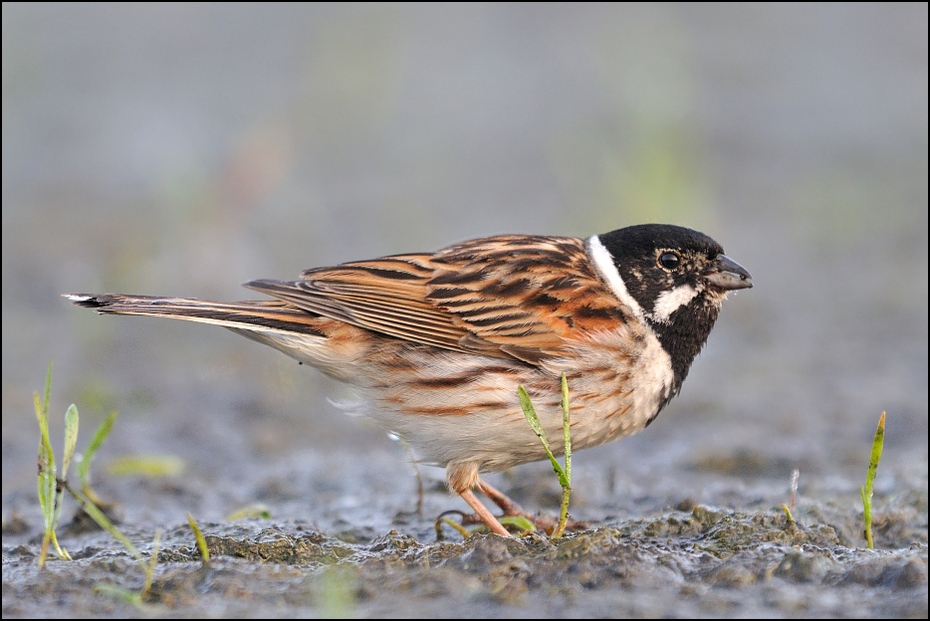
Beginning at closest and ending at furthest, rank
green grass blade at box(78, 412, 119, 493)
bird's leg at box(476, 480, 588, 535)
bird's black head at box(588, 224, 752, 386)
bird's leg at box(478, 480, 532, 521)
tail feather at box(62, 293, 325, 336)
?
green grass blade at box(78, 412, 119, 493)
tail feather at box(62, 293, 325, 336)
bird's black head at box(588, 224, 752, 386)
bird's leg at box(476, 480, 588, 535)
bird's leg at box(478, 480, 532, 521)

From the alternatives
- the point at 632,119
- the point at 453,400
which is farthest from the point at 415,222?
the point at 453,400

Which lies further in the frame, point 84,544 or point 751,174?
point 751,174

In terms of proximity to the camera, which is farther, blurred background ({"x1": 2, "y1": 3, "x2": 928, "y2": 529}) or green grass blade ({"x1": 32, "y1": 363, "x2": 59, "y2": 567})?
blurred background ({"x1": 2, "y1": 3, "x2": 928, "y2": 529})

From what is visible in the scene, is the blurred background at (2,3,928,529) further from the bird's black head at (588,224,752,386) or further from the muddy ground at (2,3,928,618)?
the bird's black head at (588,224,752,386)

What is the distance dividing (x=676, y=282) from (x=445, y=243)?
518 centimetres

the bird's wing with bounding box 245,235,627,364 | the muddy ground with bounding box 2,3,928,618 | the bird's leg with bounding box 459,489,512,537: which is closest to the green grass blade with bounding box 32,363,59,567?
the muddy ground with bounding box 2,3,928,618

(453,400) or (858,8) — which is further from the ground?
(858,8)

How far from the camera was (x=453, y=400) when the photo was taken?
19.7ft

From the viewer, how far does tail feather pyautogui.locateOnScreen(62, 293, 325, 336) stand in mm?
5852

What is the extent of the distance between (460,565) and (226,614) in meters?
0.94

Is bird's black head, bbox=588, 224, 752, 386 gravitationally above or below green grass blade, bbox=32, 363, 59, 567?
above

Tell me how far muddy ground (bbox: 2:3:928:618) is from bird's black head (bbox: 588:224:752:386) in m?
0.89

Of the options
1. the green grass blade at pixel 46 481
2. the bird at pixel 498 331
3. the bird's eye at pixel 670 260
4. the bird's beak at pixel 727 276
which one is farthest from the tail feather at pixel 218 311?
the bird's beak at pixel 727 276

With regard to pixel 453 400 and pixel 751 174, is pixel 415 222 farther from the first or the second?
pixel 453 400
